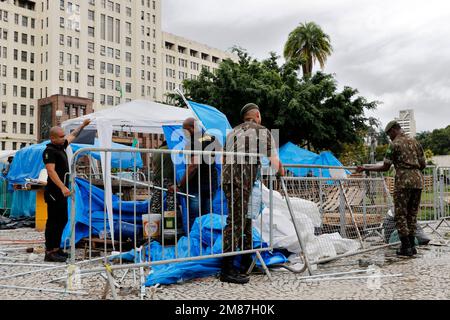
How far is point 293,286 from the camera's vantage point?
507 centimetres

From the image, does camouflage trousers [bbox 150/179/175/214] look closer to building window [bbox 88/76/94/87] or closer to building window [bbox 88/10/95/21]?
building window [bbox 88/76/94/87]

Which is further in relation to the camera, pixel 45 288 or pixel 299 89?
pixel 299 89

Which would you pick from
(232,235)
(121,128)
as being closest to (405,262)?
(232,235)

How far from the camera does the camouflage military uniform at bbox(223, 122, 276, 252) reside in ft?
17.4

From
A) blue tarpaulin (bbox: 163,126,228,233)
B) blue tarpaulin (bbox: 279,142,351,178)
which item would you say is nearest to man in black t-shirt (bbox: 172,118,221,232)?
blue tarpaulin (bbox: 163,126,228,233)

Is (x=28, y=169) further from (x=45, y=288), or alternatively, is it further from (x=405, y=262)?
(x=405, y=262)

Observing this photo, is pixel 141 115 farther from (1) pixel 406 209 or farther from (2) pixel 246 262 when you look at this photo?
(1) pixel 406 209

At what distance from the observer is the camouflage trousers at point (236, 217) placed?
208 inches

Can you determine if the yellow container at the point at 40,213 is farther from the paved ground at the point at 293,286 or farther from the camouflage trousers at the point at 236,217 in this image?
the camouflage trousers at the point at 236,217

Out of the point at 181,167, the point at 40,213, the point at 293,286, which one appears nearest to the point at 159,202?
the point at 181,167

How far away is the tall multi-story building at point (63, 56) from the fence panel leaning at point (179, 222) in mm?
61460

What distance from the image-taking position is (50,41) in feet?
235
